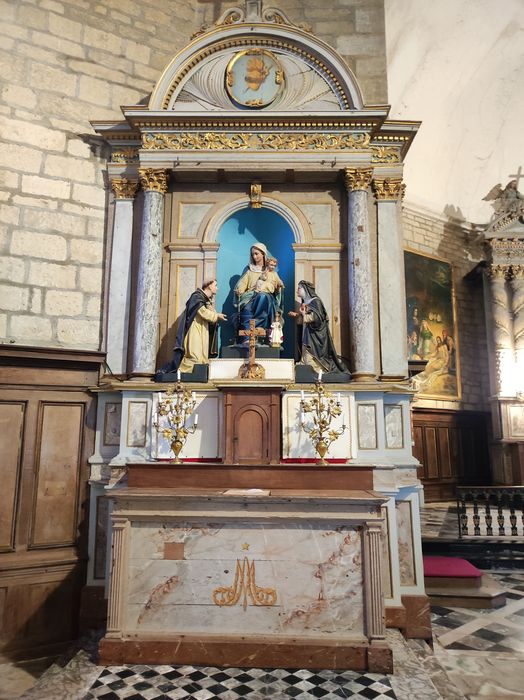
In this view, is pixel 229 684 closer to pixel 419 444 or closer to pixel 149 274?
pixel 149 274

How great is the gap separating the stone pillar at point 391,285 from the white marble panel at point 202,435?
5.68ft

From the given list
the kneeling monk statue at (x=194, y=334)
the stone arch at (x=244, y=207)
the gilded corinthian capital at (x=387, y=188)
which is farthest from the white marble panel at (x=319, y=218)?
the kneeling monk statue at (x=194, y=334)

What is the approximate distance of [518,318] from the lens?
10344 mm

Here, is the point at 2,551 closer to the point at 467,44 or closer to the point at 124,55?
the point at 124,55

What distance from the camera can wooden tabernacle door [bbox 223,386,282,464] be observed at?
4672 millimetres

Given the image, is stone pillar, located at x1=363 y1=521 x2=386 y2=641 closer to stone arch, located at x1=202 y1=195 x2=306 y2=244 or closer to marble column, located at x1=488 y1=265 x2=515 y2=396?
stone arch, located at x1=202 y1=195 x2=306 y2=244

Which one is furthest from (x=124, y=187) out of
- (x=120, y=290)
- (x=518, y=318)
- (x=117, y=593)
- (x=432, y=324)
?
(x=518, y=318)

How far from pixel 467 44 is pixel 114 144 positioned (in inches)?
317

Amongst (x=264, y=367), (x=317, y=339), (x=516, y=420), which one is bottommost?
(x=516, y=420)

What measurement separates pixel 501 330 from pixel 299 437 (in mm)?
7132

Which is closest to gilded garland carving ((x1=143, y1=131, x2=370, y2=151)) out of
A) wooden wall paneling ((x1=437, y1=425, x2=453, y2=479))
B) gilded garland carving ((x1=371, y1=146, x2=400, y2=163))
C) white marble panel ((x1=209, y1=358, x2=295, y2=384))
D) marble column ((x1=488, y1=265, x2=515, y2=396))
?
gilded garland carving ((x1=371, y1=146, x2=400, y2=163))

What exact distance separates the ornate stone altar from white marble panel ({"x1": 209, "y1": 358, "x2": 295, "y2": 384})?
0.05 feet

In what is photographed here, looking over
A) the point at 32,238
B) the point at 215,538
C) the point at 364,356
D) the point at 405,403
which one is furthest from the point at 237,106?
the point at 215,538

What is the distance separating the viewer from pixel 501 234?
413 inches
